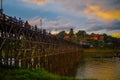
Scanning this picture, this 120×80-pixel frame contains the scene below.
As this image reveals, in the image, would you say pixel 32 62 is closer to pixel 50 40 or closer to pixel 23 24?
pixel 23 24

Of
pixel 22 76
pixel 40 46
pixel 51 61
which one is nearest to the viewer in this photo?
pixel 22 76

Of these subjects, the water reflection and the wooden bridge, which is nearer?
the wooden bridge

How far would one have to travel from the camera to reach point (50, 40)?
4781cm

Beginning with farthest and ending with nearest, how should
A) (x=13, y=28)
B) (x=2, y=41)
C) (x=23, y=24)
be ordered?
(x=23, y=24)
(x=13, y=28)
(x=2, y=41)

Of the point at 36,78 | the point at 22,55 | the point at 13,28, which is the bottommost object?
the point at 36,78

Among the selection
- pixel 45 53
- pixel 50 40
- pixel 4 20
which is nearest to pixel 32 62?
pixel 45 53

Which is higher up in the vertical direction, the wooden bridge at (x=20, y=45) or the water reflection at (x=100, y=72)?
the wooden bridge at (x=20, y=45)

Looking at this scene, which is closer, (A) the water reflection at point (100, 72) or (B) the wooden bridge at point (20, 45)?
(B) the wooden bridge at point (20, 45)

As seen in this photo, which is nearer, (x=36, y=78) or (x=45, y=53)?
(x=36, y=78)

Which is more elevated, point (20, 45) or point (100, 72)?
point (20, 45)

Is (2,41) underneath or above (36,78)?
above

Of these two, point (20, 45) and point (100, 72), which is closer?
point (20, 45)

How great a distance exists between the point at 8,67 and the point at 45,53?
14421mm

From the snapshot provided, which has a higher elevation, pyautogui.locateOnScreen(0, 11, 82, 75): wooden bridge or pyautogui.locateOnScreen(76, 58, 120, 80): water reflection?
pyautogui.locateOnScreen(0, 11, 82, 75): wooden bridge
